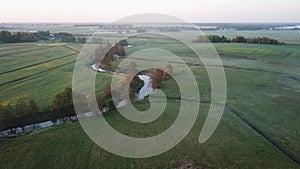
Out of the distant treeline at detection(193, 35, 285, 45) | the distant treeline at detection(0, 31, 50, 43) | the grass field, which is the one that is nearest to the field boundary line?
Result: the grass field

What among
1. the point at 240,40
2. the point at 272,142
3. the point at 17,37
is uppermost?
the point at 17,37

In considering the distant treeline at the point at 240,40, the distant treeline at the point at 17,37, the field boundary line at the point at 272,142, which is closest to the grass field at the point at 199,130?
the field boundary line at the point at 272,142

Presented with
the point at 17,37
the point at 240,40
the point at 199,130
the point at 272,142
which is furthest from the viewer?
the point at 17,37

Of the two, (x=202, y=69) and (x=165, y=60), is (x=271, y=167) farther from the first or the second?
(x=165, y=60)

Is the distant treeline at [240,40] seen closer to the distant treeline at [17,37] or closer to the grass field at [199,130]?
the grass field at [199,130]

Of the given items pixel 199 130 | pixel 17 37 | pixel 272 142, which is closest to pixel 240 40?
pixel 199 130

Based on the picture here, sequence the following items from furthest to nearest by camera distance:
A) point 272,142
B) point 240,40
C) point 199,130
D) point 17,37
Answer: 1. point 17,37
2. point 240,40
3. point 199,130
4. point 272,142

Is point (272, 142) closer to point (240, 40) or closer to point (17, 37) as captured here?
point (240, 40)

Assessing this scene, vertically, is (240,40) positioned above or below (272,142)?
above

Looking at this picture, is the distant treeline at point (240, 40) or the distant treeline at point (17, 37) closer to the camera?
the distant treeline at point (240, 40)
